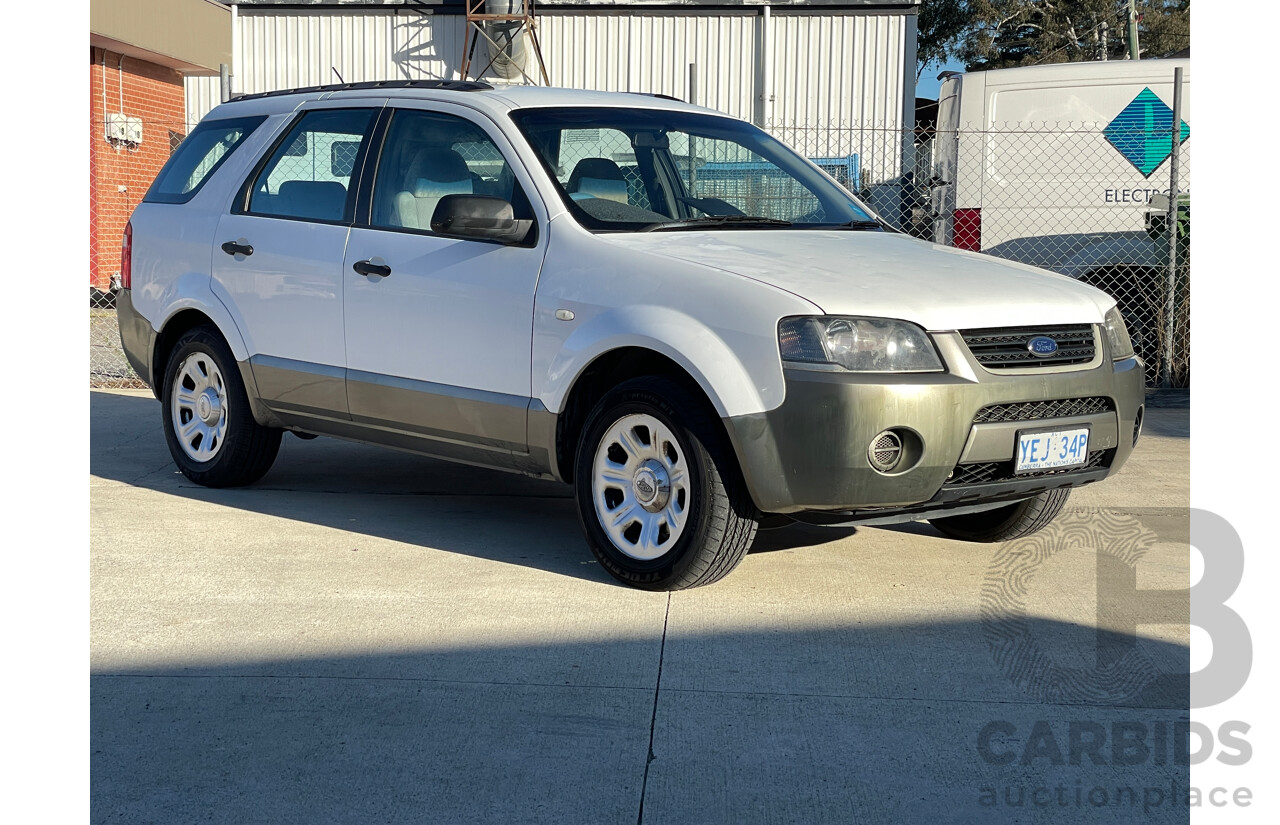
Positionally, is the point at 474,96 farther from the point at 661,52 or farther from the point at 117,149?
the point at 661,52

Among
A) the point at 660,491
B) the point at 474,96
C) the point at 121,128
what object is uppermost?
the point at 121,128

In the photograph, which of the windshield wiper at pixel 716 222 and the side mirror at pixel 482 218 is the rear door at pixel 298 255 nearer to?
the side mirror at pixel 482 218

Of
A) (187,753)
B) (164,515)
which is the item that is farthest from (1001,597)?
(164,515)

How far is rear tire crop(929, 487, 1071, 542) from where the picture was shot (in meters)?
5.82

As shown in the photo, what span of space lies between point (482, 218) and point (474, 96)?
83 centimetres

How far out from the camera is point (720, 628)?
4672 millimetres

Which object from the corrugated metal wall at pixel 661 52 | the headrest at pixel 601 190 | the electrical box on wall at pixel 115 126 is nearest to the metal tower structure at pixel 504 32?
the corrugated metal wall at pixel 661 52

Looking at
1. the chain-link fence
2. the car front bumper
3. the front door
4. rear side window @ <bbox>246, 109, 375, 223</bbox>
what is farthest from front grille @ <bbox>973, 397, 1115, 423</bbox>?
the chain-link fence

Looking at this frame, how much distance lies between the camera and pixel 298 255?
A: 615 centimetres

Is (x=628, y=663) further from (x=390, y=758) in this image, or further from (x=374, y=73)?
(x=374, y=73)

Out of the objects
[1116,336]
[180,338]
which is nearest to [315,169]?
[180,338]

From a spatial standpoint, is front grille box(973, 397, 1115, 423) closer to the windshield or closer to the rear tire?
the rear tire

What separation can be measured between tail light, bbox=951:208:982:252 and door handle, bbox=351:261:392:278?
6.24 meters

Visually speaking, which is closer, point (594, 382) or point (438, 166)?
point (594, 382)
